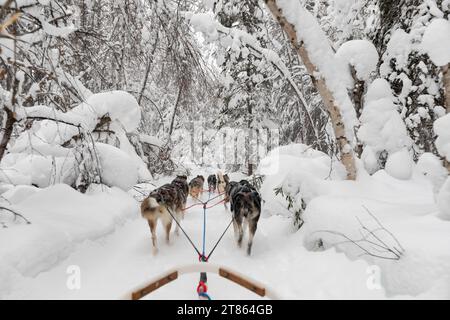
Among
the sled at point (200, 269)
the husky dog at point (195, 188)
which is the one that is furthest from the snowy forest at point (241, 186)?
the husky dog at point (195, 188)

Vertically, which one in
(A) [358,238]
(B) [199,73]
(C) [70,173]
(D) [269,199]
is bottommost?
(A) [358,238]

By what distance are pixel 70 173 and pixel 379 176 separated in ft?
23.5

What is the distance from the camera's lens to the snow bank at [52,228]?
145 inches

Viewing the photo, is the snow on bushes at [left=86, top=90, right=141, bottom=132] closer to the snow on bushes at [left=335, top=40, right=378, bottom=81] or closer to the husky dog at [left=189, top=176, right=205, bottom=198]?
the husky dog at [left=189, top=176, right=205, bottom=198]

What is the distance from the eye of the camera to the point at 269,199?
806 cm

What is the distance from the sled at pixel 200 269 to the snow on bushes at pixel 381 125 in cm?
540

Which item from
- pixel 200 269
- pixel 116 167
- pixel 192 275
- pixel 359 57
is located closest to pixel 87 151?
pixel 116 167

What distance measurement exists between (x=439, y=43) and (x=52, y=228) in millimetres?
6499

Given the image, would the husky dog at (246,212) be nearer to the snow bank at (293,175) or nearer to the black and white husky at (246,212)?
the black and white husky at (246,212)

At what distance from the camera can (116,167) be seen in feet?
25.8

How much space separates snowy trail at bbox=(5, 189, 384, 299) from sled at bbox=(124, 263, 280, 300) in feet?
1.18

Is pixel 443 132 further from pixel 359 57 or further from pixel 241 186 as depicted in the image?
pixel 241 186
